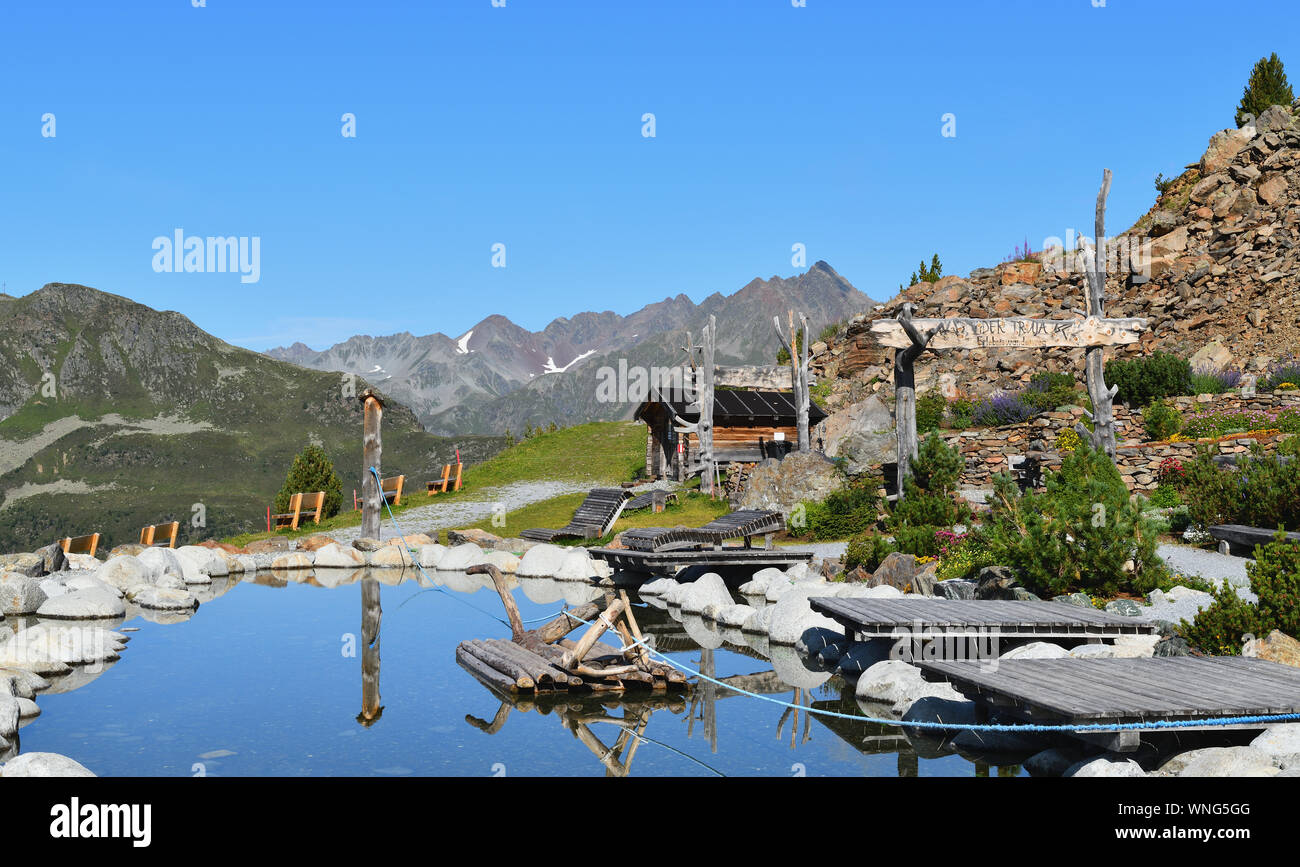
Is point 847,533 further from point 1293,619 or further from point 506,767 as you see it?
point 506,767

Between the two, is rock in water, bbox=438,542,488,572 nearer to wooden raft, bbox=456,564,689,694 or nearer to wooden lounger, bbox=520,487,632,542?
wooden lounger, bbox=520,487,632,542

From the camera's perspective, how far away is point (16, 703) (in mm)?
9375

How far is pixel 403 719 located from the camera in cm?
991

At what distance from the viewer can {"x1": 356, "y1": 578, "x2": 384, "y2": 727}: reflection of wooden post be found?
10.2m

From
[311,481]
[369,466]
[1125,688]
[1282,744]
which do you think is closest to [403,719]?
[1125,688]

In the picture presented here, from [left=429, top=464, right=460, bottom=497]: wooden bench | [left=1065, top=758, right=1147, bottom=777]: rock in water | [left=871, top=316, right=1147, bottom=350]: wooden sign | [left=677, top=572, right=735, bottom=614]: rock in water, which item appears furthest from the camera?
[left=429, top=464, right=460, bottom=497]: wooden bench

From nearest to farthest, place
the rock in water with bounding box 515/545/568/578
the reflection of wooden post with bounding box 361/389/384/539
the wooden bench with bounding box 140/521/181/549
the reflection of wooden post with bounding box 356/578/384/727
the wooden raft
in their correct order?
Result: the reflection of wooden post with bounding box 356/578/384/727 → the wooden raft → the rock in water with bounding box 515/545/568/578 → the reflection of wooden post with bounding box 361/389/384/539 → the wooden bench with bounding box 140/521/181/549

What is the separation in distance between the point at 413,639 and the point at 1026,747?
348 inches

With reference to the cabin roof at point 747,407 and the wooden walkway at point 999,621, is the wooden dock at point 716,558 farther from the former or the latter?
the cabin roof at point 747,407

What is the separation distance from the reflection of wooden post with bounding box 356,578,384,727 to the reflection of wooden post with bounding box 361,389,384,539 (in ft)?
13.0

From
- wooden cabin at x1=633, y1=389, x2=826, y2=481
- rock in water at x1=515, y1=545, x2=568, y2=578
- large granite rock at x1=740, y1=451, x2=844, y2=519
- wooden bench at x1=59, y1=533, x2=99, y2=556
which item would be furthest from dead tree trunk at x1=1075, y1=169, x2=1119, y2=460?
wooden bench at x1=59, y1=533, x2=99, y2=556

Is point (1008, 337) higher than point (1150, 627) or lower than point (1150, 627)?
higher

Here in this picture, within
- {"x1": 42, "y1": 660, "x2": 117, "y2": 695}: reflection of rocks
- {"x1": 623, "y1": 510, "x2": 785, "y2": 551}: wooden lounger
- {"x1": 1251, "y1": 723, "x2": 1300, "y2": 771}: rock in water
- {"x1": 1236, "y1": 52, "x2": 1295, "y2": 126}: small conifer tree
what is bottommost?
{"x1": 42, "y1": 660, "x2": 117, "y2": 695}: reflection of rocks
